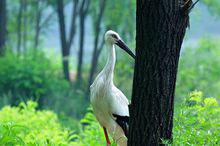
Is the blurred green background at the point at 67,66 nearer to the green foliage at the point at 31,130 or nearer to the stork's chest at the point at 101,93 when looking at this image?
the green foliage at the point at 31,130

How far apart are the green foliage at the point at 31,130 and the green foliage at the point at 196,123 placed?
1.14 meters

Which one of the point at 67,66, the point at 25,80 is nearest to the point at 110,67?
the point at 25,80

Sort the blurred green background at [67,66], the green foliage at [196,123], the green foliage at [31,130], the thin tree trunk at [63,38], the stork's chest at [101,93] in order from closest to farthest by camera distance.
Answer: the green foliage at [196,123] < the green foliage at [31,130] < the stork's chest at [101,93] < the blurred green background at [67,66] < the thin tree trunk at [63,38]

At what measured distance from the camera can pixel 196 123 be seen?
5.48 m

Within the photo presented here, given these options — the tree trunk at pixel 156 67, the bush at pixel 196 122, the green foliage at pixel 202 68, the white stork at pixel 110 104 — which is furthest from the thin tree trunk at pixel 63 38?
the tree trunk at pixel 156 67

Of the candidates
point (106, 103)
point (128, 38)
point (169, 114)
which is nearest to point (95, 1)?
point (128, 38)

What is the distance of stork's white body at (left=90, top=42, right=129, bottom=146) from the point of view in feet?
24.7

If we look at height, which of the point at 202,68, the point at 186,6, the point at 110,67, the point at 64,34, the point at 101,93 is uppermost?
the point at 64,34

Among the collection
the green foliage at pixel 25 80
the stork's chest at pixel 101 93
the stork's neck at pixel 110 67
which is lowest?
the stork's chest at pixel 101 93

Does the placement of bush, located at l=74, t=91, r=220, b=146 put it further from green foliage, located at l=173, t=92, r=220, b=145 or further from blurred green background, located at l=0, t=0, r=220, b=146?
blurred green background, located at l=0, t=0, r=220, b=146

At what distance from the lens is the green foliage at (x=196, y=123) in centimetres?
483

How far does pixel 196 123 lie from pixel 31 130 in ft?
10.7

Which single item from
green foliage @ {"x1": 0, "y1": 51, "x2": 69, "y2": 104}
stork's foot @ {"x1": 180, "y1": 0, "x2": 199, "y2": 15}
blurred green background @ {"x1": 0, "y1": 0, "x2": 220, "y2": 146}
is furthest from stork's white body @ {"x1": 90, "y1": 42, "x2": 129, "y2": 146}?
green foliage @ {"x1": 0, "y1": 51, "x2": 69, "y2": 104}

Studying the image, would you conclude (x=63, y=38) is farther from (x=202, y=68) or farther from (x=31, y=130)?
(x=31, y=130)
